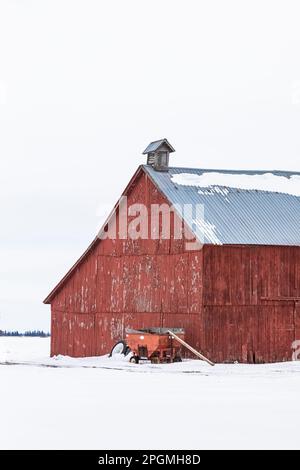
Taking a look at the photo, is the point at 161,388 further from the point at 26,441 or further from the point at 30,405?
the point at 26,441

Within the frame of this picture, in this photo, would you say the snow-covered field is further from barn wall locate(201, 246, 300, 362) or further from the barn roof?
the barn roof

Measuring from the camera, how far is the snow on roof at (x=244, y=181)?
4412cm

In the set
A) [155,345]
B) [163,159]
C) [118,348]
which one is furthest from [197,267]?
[163,159]

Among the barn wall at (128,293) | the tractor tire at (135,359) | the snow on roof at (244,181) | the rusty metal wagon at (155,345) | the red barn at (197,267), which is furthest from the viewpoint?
the snow on roof at (244,181)

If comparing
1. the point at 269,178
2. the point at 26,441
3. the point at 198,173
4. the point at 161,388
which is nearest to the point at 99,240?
the point at 198,173

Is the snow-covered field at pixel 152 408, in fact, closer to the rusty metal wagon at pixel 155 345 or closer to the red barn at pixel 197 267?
the rusty metal wagon at pixel 155 345

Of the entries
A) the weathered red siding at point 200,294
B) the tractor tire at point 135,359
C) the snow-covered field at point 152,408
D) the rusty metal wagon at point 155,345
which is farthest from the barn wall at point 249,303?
the tractor tire at point 135,359

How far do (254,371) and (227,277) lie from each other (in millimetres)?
5533

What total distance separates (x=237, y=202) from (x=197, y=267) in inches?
192

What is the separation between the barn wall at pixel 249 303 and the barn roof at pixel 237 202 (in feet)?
2.16

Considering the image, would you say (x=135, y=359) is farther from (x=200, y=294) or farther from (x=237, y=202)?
(x=237, y=202)

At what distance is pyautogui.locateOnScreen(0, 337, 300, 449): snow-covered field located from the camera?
1711 cm

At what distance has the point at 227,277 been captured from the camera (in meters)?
40.3

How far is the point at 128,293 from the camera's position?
43781 millimetres
